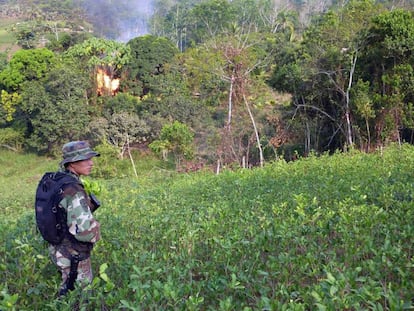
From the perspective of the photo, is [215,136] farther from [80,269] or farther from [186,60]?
[80,269]

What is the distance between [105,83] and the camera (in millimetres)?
29906

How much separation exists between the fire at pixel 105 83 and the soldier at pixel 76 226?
26.8 metres

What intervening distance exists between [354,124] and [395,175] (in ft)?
34.6

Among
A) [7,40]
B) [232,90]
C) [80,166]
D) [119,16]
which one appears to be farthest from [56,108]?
[119,16]

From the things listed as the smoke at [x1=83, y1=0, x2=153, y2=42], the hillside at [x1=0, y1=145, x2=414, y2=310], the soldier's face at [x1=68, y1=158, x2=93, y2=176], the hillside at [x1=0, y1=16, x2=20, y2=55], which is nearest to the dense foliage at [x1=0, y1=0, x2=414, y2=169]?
the hillside at [x1=0, y1=16, x2=20, y2=55]

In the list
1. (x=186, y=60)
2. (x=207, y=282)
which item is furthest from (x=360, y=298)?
(x=186, y=60)

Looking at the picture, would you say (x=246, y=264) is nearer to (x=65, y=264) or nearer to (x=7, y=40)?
(x=65, y=264)

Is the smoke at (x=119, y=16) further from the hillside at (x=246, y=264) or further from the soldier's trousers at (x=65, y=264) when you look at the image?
the soldier's trousers at (x=65, y=264)

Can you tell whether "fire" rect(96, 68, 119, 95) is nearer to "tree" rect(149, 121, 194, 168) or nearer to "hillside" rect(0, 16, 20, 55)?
"tree" rect(149, 121, 194, 168)

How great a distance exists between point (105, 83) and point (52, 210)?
91.7 ft

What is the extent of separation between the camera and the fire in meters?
29.4

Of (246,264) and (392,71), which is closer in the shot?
(246,264)

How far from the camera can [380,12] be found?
16031mm

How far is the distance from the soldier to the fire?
26.8m
